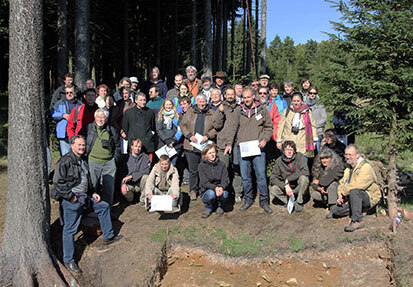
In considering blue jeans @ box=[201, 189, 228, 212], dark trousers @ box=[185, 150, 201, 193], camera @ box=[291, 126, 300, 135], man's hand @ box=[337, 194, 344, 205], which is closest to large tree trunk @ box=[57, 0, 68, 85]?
dark trousers @ box=[185, 150, 201, 193]

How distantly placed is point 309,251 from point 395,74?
3478 millimetres

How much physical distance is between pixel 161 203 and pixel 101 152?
163cm

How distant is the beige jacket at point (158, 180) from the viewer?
725 cm

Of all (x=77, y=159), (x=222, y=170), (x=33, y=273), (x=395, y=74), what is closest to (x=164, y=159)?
(x=222, y=170)

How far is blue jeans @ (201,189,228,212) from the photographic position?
727cm

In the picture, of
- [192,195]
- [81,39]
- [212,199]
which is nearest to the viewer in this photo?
[212,199]

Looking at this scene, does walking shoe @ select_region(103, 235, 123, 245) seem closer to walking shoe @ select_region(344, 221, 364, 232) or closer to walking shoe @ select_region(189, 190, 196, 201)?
walking shoe @ select_region(189, 190, 196, 201)

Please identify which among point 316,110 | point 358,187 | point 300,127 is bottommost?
point 358,187

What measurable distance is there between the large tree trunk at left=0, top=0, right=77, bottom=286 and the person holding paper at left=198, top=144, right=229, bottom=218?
9.83ft

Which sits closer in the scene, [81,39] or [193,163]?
[193,163]

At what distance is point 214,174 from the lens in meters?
7.29

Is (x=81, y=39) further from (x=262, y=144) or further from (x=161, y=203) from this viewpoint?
(x=262, y=144)

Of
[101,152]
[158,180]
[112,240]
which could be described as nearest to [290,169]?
[158,180]

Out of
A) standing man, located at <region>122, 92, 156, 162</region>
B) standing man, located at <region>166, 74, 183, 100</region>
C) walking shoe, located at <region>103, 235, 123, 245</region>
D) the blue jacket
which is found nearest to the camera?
walking shoe, located at <region>103, 235, 123, 245</region>
